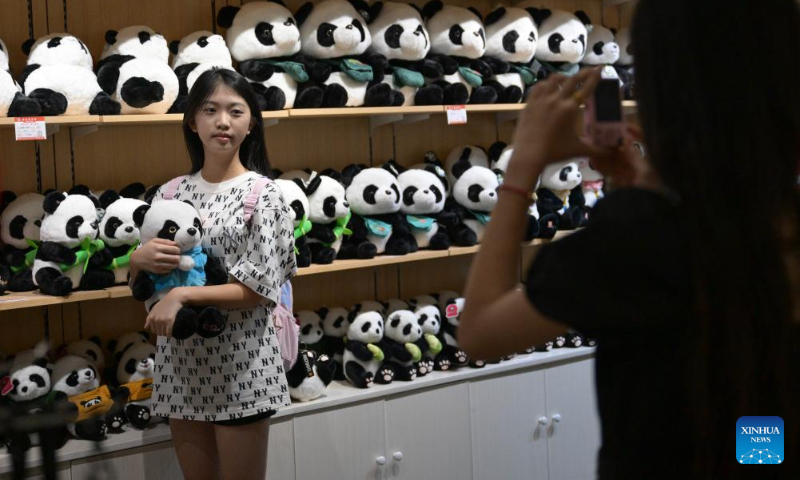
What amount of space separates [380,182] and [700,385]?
2.30m

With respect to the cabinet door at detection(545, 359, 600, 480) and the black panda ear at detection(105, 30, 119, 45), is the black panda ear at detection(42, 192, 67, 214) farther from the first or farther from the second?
the cabinet door at detection(545, 359, 600, 480)

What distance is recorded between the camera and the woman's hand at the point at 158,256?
6.62 ft

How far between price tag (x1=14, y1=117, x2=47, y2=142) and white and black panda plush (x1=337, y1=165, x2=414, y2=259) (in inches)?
42.7

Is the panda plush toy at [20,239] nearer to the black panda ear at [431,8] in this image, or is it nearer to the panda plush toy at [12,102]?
the panda plush toy at [12,102]

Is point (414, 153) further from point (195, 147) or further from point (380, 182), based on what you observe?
point (195, 147)

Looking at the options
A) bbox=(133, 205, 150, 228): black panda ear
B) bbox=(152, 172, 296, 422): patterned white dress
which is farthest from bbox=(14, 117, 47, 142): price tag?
bbox=(152, 172, 296, 422): patterned white dress

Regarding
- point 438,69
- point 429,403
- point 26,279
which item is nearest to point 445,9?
point 438,69

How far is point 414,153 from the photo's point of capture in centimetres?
346

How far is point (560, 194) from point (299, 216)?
1.27 metres

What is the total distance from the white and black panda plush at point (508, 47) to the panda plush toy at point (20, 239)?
1755 millimetres

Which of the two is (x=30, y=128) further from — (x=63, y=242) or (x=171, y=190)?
(x=171, y=190)

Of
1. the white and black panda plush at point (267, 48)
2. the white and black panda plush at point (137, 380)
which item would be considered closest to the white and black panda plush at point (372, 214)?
the white and black panda plush at point (267, 48)

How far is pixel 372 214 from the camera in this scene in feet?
10.1

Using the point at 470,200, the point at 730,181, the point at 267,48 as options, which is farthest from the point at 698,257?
the point at 470,200
